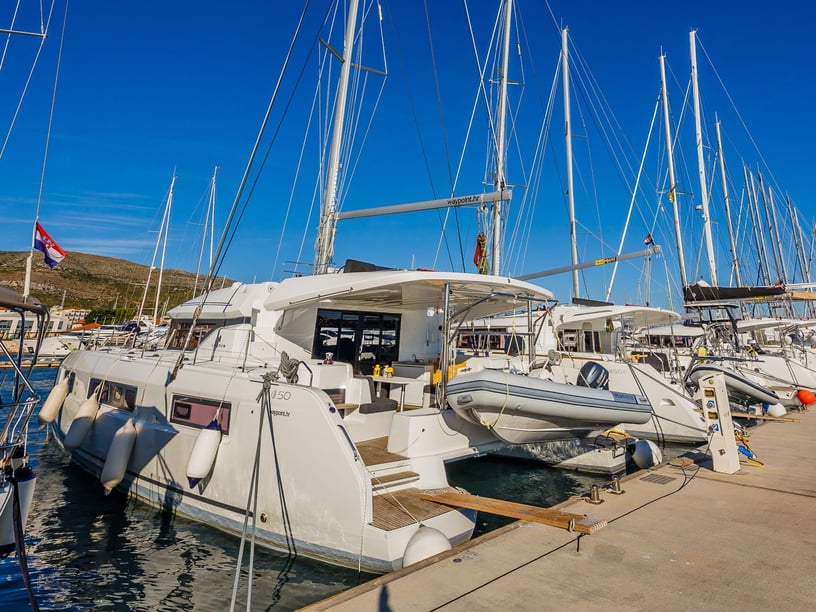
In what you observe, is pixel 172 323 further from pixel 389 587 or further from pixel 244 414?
pixel 389 587

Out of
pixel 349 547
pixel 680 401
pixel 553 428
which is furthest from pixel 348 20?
pixel 680 401

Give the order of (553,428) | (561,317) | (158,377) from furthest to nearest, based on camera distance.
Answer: (561,317)
(158,377)
(553,428)

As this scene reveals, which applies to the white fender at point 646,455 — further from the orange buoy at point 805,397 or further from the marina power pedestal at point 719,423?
the orange buoy at point 805,397

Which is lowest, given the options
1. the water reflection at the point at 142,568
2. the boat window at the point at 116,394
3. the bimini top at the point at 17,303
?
the water reflection at the point at 142,568

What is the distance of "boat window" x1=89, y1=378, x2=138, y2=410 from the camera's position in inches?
333

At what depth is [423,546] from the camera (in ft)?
15.9

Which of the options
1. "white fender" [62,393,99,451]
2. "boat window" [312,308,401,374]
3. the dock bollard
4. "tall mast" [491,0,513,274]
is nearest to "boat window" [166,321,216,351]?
"white fender" [62,393,99,451]

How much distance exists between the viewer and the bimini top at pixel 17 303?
469cm

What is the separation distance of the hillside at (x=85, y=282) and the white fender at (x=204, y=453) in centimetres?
5093

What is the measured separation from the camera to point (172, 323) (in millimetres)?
11016

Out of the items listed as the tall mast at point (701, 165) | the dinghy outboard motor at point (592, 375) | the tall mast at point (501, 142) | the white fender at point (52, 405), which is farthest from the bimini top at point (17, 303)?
the tall mast at point (701, 165)

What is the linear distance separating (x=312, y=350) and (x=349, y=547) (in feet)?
14.8

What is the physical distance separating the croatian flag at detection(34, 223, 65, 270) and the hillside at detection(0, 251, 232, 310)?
4366 cm

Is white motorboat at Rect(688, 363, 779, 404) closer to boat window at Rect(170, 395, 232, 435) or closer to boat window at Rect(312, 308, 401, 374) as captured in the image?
boat window at Rect(312, 308, 401, 374)
